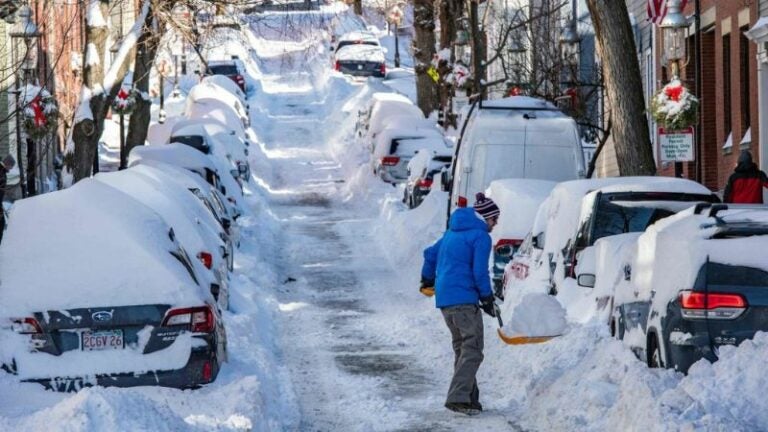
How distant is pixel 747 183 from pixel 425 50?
3031cm

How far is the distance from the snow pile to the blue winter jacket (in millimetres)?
967

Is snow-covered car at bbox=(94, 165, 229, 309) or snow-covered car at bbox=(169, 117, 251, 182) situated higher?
snow-covered car at bbox=(94, 165, 229, 309)

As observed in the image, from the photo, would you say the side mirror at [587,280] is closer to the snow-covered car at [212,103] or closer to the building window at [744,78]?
the building window at [744,78]

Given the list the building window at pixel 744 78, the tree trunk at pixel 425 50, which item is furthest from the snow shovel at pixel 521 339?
the tree trunk at pixel 425 50

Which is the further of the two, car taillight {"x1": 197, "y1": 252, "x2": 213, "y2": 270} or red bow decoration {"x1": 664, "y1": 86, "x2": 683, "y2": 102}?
red bow decoration {"x1": 664, "y1": 86, "x2": 683, "y2": 102}

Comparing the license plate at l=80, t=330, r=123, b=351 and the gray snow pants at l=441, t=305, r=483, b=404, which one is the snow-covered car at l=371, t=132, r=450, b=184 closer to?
the gray snow pants at l=441, t=305, r=483, b=404

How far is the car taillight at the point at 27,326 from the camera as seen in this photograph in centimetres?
1087

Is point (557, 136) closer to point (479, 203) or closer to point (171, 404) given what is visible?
point (479, 203)

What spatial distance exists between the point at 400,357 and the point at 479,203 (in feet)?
6.28

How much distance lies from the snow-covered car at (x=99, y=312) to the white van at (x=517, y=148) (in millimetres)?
11067

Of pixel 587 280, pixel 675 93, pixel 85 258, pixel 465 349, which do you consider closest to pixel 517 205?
pixel 675 93

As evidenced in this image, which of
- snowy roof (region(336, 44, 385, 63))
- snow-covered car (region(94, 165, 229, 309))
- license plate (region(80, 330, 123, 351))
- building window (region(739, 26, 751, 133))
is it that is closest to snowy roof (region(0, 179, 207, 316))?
license plate (region(80, 330, 123, 351))

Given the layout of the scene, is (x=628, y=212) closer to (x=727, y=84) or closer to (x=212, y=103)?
(x=727, y=84)

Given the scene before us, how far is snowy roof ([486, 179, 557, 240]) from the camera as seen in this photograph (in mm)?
19641
